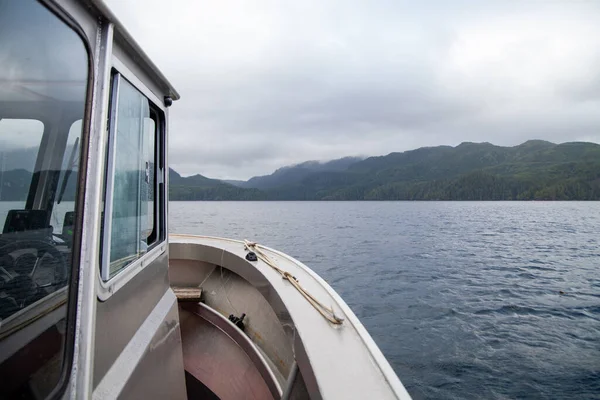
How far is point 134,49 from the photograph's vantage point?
167cm

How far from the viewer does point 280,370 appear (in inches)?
134

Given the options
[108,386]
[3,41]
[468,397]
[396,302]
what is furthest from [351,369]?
[396,302]

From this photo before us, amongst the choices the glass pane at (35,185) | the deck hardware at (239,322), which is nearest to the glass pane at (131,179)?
the glass pane at (35,185)

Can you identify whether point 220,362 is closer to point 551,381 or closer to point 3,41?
point 3,41

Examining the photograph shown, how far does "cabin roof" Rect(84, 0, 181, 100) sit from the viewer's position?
4.09ft

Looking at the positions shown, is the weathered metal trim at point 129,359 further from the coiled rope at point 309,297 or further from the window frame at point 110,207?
the coiled rope at point 309,297

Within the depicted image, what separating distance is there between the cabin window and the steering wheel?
25cm

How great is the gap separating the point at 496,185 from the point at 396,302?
210 metres

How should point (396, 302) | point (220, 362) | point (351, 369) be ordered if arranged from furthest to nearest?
point (396, 302)
point (220, 362)
point (351, 369)

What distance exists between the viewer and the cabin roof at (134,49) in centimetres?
125

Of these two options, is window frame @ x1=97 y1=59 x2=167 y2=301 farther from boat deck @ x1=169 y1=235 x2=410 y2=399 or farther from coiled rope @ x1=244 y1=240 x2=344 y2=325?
coiled rope @ x1=244 y1=240 x2=344 y2=325

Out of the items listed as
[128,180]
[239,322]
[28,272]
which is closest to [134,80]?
[128,180]

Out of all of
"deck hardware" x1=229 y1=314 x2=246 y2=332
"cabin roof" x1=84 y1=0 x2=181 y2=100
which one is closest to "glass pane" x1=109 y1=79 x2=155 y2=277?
"cabin roof" x1=84 y1=0 x2=181 y2=100

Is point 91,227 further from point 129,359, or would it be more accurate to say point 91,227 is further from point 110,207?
point 129,359
